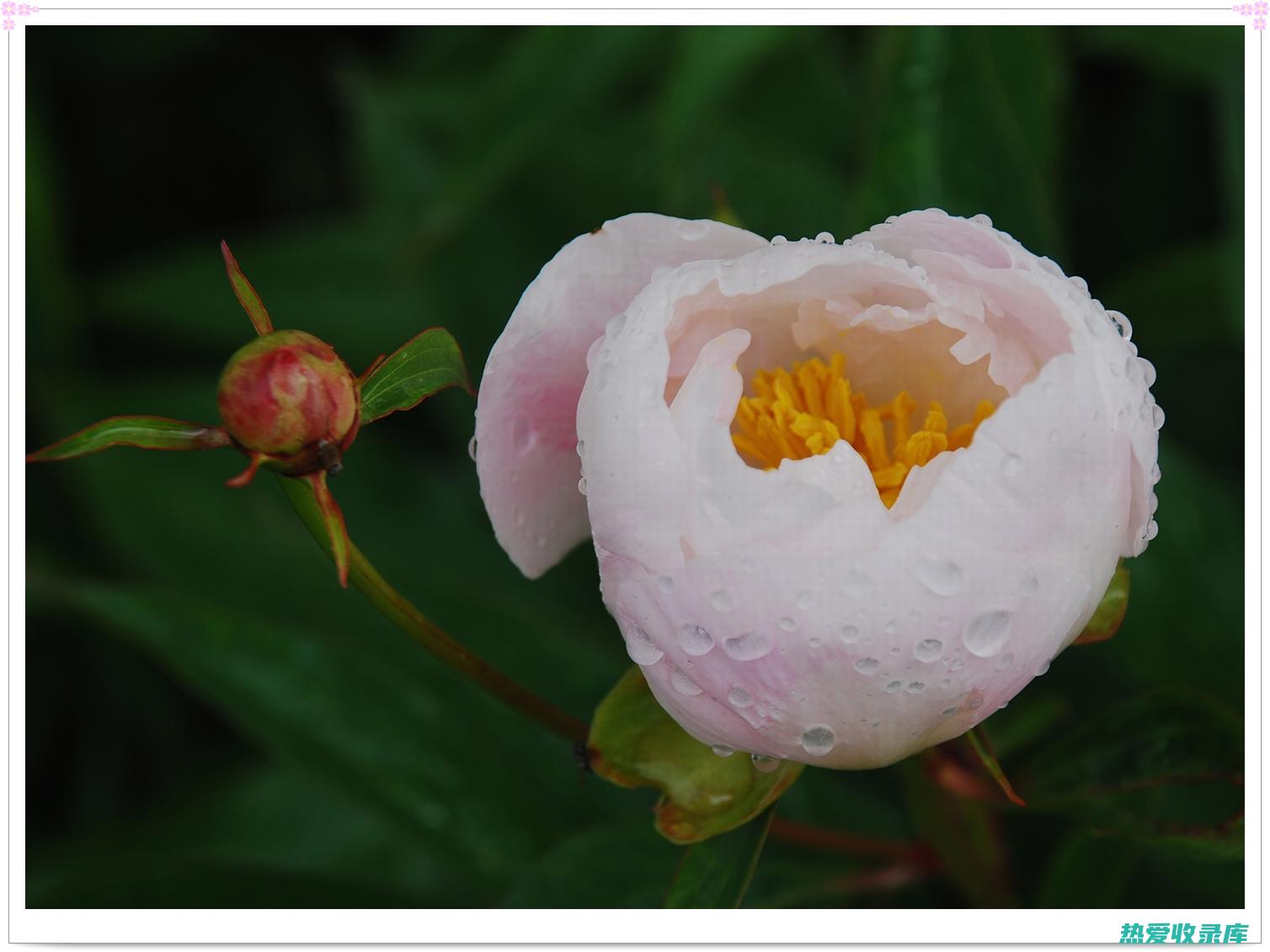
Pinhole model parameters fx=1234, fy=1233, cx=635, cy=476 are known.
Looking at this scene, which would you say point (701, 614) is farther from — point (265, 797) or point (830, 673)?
point (265, 797)

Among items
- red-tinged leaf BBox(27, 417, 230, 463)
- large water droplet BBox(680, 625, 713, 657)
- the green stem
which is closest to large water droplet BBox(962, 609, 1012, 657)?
large water droplet BBox(680, 625, 713, 657)

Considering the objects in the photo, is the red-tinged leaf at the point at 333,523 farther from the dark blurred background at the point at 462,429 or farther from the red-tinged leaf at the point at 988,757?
the dark blurred background at the point at 462,429

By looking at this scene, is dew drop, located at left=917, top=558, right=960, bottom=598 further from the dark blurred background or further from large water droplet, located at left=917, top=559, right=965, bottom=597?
the dark blurred background

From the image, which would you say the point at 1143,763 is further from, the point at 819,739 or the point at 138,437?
the point at 138,437

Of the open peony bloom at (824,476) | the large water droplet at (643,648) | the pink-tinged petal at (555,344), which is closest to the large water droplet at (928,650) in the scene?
the open peony bloom at (824,476)

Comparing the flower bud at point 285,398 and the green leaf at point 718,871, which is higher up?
the flower bud at point 285,398

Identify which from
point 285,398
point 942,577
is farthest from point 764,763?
point 285,398
